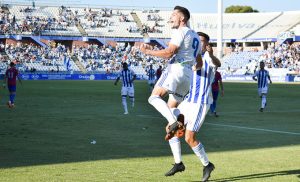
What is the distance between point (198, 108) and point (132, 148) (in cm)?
431

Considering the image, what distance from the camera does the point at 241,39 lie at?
96188 millimetres

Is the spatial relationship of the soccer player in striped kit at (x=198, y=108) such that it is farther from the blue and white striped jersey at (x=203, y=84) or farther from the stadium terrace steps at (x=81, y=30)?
the stadium terrace steps at (x=81, y=30)

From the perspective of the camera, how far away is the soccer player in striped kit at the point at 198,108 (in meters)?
9.49

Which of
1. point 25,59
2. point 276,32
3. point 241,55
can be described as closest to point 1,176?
point 25,59

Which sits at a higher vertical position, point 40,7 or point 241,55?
point 40,7

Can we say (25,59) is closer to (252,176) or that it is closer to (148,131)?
(148,131)

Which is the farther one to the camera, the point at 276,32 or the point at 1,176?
the point at 276,32

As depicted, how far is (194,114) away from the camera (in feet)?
31.6

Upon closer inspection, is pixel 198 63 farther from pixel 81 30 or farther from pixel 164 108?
pixel 81 30

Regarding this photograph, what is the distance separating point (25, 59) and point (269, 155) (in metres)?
66.5

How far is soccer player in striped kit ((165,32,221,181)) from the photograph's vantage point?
31.1 ft

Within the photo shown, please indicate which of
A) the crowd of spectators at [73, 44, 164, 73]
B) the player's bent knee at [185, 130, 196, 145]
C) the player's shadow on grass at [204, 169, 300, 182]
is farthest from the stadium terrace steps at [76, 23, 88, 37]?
the player's bent knee at [185, 130, 196, 145]

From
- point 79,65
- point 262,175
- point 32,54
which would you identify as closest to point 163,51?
point 262,175

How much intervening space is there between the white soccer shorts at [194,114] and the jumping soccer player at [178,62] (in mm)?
268
